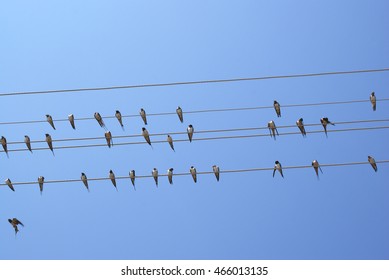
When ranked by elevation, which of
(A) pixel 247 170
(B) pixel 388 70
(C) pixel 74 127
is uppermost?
(C) pixel 74 127

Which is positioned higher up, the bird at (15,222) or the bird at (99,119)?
the bird at (99,119)

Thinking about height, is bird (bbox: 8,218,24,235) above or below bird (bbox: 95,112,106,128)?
below

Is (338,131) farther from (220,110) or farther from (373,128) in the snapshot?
(220,110)

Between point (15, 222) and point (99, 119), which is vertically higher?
point (99, 119)

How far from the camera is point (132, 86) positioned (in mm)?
10156

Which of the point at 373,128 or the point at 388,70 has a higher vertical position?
the point at 388,70

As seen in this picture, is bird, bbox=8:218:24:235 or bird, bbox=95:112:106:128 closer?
bird, bbox=95:112:106:128

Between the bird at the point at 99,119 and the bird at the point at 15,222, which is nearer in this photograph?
the bird at the point at 99,119

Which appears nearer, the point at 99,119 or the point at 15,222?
the point at 99,119
